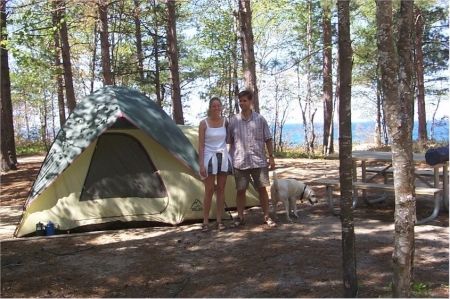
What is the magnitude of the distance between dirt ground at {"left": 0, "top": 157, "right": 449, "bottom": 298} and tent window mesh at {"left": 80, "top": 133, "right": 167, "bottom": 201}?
57 cm

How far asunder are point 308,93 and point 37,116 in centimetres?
2195

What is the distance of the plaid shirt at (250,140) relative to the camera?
5.95 meters

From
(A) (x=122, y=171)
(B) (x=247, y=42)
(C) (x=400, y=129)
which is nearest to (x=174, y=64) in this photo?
(B) (x=247, y=42)

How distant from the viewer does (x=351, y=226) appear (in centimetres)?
346

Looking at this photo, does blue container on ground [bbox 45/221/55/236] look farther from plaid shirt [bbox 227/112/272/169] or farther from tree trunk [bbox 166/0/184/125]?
tree trunk [bbox 166/0/184/125]

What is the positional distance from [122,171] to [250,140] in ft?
6.59

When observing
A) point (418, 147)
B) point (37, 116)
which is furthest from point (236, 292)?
point (37, 116)

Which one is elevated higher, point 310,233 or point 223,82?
point 223,82

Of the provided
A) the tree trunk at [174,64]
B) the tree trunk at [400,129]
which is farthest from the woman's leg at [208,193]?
the tree trunk at [174,64]

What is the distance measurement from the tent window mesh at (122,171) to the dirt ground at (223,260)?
0.57 metres

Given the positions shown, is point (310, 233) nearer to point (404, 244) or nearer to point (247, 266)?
point (247, 266)

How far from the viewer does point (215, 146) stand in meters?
5.94

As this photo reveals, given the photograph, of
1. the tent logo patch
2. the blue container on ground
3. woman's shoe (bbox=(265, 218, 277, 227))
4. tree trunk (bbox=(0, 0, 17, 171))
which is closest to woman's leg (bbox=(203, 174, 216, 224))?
the tent logo patch

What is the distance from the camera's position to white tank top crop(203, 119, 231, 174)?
19.4 ft
